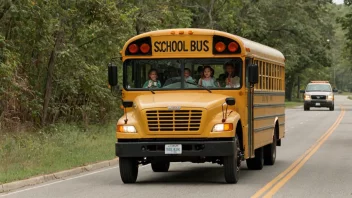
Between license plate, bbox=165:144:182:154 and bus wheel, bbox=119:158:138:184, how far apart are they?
2.83ft

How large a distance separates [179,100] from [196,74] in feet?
3.77

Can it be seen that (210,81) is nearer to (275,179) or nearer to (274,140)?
(275,179)

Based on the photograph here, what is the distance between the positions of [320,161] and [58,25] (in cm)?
924

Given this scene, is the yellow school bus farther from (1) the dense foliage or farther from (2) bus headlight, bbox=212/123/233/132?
(1) the dense foliage

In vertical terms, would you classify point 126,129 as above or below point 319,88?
below

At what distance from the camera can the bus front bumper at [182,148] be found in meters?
14.0

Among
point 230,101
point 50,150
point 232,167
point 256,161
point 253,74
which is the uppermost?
point 253,74

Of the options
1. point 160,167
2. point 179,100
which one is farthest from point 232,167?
point 160,167

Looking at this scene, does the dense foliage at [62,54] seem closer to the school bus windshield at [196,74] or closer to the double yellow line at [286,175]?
the school bus windshield at [196,74]

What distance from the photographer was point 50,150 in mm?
19938

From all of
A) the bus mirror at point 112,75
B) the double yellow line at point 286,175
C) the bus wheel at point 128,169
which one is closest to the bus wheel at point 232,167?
Answer: the double yellow line at point 286,175

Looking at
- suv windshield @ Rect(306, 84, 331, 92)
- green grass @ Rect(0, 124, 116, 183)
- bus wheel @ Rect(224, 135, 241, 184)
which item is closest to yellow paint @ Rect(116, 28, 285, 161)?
bus wheel @ Rect(224, 135, 241, 184)

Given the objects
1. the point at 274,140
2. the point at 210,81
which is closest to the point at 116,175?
the point at 210,81

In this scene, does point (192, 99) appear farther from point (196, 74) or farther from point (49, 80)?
point (49, 80)
